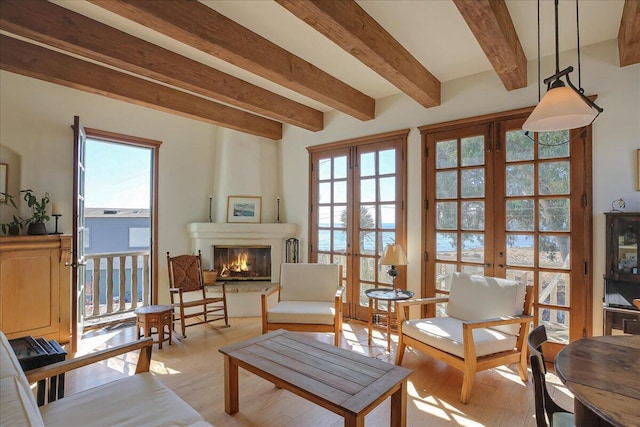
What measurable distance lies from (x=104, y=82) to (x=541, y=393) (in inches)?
158

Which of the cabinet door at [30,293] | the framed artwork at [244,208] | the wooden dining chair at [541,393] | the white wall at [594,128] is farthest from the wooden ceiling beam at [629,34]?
the cabinet door at [30,293]

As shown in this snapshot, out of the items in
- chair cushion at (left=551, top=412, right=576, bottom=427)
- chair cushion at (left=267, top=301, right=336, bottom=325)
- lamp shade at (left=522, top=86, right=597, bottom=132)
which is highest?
lamp shade at (left=522, top=86, right=597, bottom=132)

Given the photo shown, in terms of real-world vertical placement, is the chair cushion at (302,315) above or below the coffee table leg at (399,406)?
above

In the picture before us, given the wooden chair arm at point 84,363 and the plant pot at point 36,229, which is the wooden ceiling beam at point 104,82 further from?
the wooden chair arm at point 84,363

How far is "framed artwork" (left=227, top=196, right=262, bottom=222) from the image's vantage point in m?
4.90

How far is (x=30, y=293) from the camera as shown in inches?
121

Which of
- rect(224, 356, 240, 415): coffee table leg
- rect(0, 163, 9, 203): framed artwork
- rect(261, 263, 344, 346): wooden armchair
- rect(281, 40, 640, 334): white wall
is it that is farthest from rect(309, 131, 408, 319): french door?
rect(0, 163, 9, 203): framed artwork

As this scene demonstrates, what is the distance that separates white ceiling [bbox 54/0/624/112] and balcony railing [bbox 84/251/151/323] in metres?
2.81

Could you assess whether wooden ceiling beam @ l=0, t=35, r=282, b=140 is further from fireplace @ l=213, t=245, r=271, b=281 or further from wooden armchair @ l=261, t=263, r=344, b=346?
wooden armchair @ l=261, t=263, r=344, b=346

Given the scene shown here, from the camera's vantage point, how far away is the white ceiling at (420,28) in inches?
91.4

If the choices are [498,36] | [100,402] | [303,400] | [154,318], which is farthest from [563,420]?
[154,318]

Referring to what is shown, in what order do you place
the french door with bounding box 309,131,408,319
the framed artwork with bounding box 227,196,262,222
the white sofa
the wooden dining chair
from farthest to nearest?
the framed artwork with bounding box 227,196,262,222 → the french door with bounding box 309,131,408,319 → the wooden dining chair → the white sofa

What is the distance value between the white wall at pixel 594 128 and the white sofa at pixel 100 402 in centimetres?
283

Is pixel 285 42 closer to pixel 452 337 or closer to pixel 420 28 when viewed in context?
pixel 420 28
